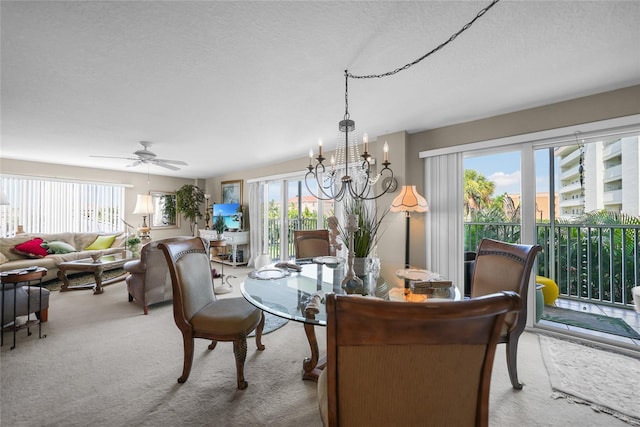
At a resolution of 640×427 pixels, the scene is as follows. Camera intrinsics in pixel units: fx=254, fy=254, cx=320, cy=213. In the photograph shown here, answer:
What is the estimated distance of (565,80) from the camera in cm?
207

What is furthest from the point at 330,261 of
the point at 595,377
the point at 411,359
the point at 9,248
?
the point at 9,248

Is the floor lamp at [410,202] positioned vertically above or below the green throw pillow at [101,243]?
above

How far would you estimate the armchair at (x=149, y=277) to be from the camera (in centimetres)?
300

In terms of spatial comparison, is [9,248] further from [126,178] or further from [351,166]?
[351,166]

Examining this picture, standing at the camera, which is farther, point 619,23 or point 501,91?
point 501,91

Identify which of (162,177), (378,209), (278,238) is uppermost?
(162,177)

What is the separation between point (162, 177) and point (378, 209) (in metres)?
5.93

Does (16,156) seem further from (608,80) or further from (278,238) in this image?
(608,80)

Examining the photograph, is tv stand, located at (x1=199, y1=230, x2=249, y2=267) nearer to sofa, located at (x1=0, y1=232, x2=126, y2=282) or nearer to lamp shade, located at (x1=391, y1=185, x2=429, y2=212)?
sofa, located at (x1=0, y1=232, x2=126, y2=282)

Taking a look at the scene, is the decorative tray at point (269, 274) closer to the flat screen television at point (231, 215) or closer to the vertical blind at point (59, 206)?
the flat screen television at point (231, 215)

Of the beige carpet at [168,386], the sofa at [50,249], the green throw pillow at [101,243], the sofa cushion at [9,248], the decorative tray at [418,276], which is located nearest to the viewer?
the beige carpet at [168,386]

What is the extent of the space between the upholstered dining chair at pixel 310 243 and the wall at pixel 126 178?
17.4ft

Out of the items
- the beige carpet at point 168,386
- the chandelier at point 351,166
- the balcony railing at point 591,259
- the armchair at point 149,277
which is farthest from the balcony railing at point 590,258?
the armchair at point 149,277

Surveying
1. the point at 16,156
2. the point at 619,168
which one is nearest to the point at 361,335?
the point at 619,168
